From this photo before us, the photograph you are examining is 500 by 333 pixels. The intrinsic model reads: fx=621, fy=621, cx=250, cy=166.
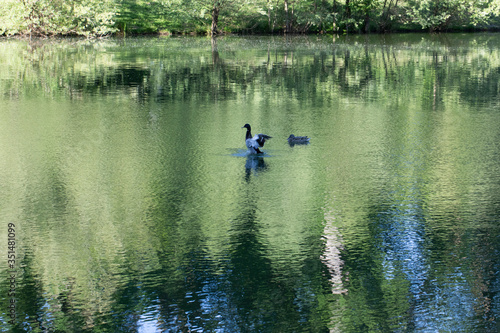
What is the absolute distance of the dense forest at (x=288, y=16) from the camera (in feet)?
173

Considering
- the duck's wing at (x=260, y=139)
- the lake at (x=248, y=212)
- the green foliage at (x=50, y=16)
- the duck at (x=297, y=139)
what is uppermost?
the green foliage at (x=50, y=16)

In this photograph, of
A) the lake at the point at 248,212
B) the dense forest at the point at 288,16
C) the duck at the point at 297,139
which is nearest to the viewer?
the lake at the point at 248,212

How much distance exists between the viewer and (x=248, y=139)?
13148 mm

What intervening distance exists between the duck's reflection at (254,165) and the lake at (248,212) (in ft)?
0.34

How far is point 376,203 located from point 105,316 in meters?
5.22

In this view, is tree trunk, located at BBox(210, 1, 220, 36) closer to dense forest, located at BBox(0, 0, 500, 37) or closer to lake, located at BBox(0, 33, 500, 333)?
dense forest, located at BBox(0, 0, 500, 37)

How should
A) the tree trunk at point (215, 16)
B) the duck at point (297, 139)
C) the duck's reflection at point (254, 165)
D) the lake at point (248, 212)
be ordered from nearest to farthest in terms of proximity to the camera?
the lake at point (248, 212) < the duck's reflection at point (254, 165) < the duck at point (297, 139) < the tree trunk at point (215, 16)

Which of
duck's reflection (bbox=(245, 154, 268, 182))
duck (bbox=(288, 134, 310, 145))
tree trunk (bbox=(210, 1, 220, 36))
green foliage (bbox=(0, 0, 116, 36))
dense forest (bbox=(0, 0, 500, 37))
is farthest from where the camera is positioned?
dense forest (bbox=(0, 0, 500, 37))

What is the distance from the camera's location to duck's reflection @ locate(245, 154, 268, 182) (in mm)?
12039

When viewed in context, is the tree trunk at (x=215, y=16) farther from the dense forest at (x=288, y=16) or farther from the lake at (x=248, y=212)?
the lake at (x=248, y=212)

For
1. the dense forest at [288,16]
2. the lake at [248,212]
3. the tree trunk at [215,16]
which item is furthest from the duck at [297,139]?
the tree trunk at [215,16]

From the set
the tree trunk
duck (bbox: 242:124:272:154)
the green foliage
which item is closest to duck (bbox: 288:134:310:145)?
duck (bbox: 242:124:272:154)

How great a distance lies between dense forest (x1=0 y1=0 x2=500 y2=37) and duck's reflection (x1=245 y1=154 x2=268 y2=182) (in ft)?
119

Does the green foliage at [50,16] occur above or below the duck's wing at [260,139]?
above
